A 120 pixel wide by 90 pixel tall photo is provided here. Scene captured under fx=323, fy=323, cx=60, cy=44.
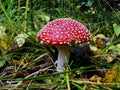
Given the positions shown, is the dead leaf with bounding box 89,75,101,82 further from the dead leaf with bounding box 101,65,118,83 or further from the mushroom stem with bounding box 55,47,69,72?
the mushroom stem with bounding box 55,47,69,72

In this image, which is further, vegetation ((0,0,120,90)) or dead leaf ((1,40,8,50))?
dead leaf ((1,40,8,50))

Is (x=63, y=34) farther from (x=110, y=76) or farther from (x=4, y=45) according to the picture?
(x=4, y=45)

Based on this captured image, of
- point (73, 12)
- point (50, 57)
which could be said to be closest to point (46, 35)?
point (50, 57)

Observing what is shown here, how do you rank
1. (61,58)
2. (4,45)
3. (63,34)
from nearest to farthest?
1. (63,34)
2. (61,58)
3. (4,45)

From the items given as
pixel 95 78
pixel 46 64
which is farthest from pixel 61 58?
pixel 95 78

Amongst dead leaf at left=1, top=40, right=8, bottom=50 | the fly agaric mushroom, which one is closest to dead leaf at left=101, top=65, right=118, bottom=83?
the fly agaric mushroom

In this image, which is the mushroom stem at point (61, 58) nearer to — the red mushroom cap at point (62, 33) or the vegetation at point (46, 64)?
the vegetation at point (46, 64)

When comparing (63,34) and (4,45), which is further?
(4,45)

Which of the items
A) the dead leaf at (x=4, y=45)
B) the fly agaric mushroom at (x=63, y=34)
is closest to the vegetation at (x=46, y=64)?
the dead leaf at (x=4, y=45)

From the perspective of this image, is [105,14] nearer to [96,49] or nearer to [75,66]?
[96,49]
